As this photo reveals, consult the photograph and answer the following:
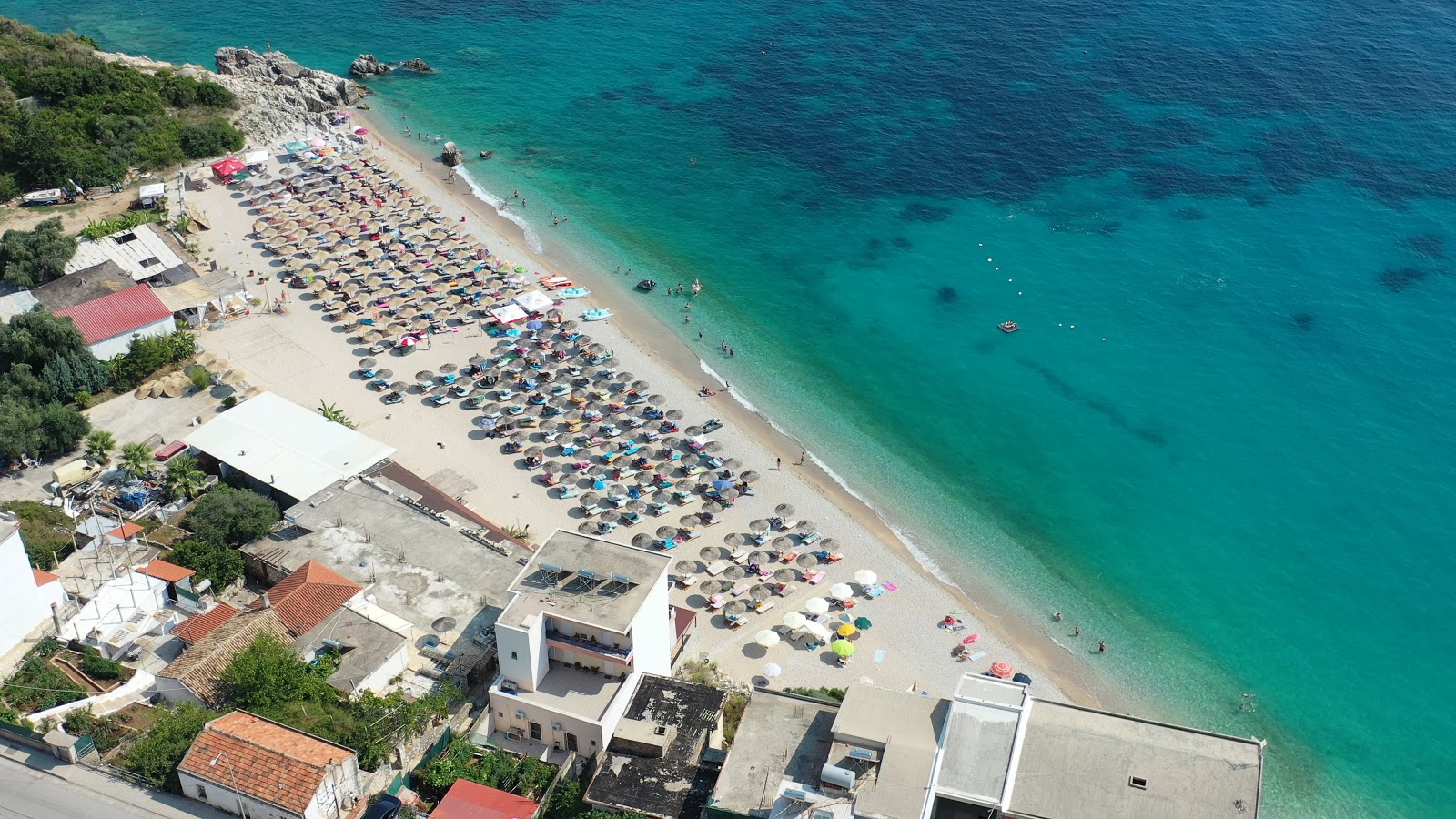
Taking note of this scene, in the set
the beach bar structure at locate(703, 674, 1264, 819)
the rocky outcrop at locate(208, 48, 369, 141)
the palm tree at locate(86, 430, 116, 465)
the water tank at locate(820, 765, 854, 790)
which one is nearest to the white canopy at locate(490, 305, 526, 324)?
the palm tree at locate(86, 430, 116, 465)

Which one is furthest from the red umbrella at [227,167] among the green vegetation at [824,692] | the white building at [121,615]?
the green vegetation at [824,692]

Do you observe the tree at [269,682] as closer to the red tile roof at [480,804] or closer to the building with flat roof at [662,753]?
the red tile roof at [480,804]

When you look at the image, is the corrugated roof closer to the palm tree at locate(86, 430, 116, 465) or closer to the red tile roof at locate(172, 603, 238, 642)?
the red tile roof at locate(172, 603, 238, 642)

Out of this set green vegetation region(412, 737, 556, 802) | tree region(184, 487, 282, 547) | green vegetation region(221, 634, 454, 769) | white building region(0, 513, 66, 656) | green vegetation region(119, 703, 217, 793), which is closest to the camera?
green vegetation region(119, 703, 217, 793)

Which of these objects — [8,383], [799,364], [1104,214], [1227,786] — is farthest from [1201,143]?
[8,383]

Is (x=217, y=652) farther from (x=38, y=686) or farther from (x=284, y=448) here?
(x=284, y=448)

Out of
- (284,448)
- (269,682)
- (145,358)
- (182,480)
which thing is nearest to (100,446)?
(182,480)

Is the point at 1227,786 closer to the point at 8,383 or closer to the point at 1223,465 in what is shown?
the point at 1223,465
